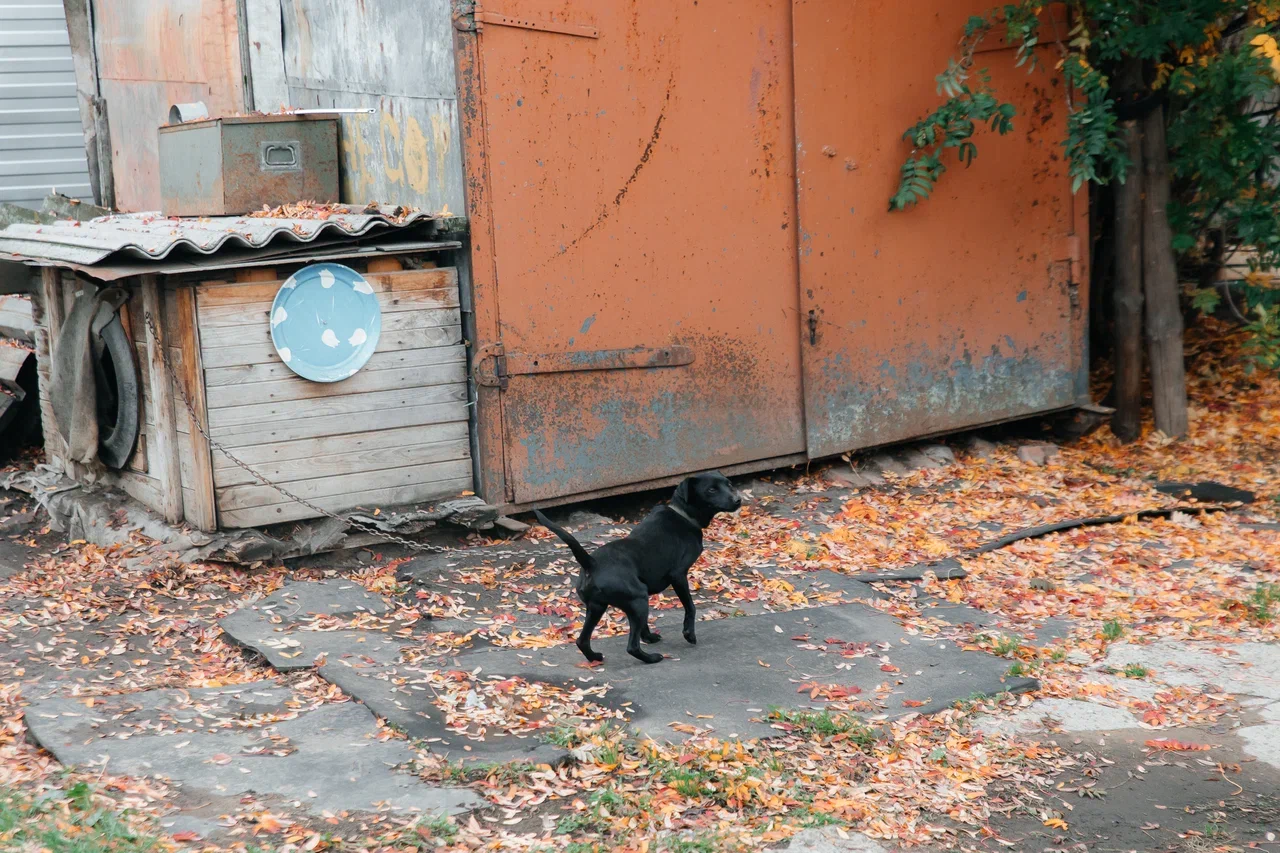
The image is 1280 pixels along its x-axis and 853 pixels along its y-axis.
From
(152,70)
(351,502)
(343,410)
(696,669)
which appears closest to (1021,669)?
(696,669)

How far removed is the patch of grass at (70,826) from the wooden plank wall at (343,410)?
3038 mm

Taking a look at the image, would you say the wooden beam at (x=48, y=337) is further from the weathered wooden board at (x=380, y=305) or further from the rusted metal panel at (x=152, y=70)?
the weathered wooden board at (x=380, y=305)

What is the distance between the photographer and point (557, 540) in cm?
784

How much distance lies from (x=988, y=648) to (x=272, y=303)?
4309mm

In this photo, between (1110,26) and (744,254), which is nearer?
Answer: (744,254)

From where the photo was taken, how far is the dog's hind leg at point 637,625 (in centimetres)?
550

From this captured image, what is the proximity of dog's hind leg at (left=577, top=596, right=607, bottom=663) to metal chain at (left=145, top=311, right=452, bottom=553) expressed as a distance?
1987mm

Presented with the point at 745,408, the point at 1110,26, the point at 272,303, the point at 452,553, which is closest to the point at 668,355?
the point at 745,408

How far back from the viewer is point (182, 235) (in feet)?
22.4

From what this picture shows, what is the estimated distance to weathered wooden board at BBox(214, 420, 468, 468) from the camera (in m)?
7.11

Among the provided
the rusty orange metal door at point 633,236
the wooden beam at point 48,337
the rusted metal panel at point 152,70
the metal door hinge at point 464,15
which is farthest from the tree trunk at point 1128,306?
the wooden beam at point 48,337

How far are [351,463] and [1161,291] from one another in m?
6.42

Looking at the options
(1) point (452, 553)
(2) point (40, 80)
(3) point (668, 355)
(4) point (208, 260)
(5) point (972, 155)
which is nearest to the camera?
(4) point (208, 260)

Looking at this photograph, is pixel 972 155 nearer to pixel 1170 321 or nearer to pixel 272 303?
pixel 1170 321
